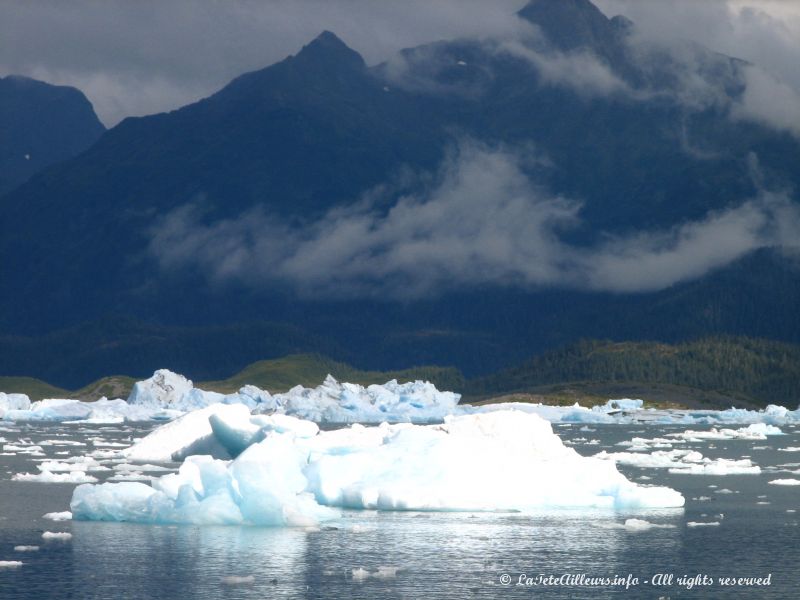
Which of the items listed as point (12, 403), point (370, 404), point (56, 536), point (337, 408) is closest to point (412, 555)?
point (56, 536)

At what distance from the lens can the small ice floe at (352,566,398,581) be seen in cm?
3475

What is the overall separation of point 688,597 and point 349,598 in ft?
29.3

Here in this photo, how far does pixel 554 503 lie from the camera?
161 ft

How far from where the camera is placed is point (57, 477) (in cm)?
5900

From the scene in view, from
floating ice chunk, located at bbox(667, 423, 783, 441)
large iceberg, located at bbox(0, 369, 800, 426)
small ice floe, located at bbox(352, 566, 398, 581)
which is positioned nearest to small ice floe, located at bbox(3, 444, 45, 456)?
small ice floe, located at bbox(352, 566, 398, 581)

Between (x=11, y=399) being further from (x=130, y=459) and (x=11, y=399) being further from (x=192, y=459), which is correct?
(x=192, y=459)

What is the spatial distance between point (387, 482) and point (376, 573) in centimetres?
1181

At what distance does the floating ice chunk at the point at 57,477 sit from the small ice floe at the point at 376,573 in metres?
26.0

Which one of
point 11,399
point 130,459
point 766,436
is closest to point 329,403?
point 11,399

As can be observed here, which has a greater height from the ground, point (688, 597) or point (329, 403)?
point (329, 403)

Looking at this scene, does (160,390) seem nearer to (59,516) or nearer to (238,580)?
(59,516)

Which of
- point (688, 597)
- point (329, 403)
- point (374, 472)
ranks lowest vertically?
point (688, 597)

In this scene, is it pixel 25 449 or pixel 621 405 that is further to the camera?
pixel 621 405

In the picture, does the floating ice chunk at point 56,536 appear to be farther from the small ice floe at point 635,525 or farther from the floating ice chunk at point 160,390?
the floating ice chunk at point 160,390
